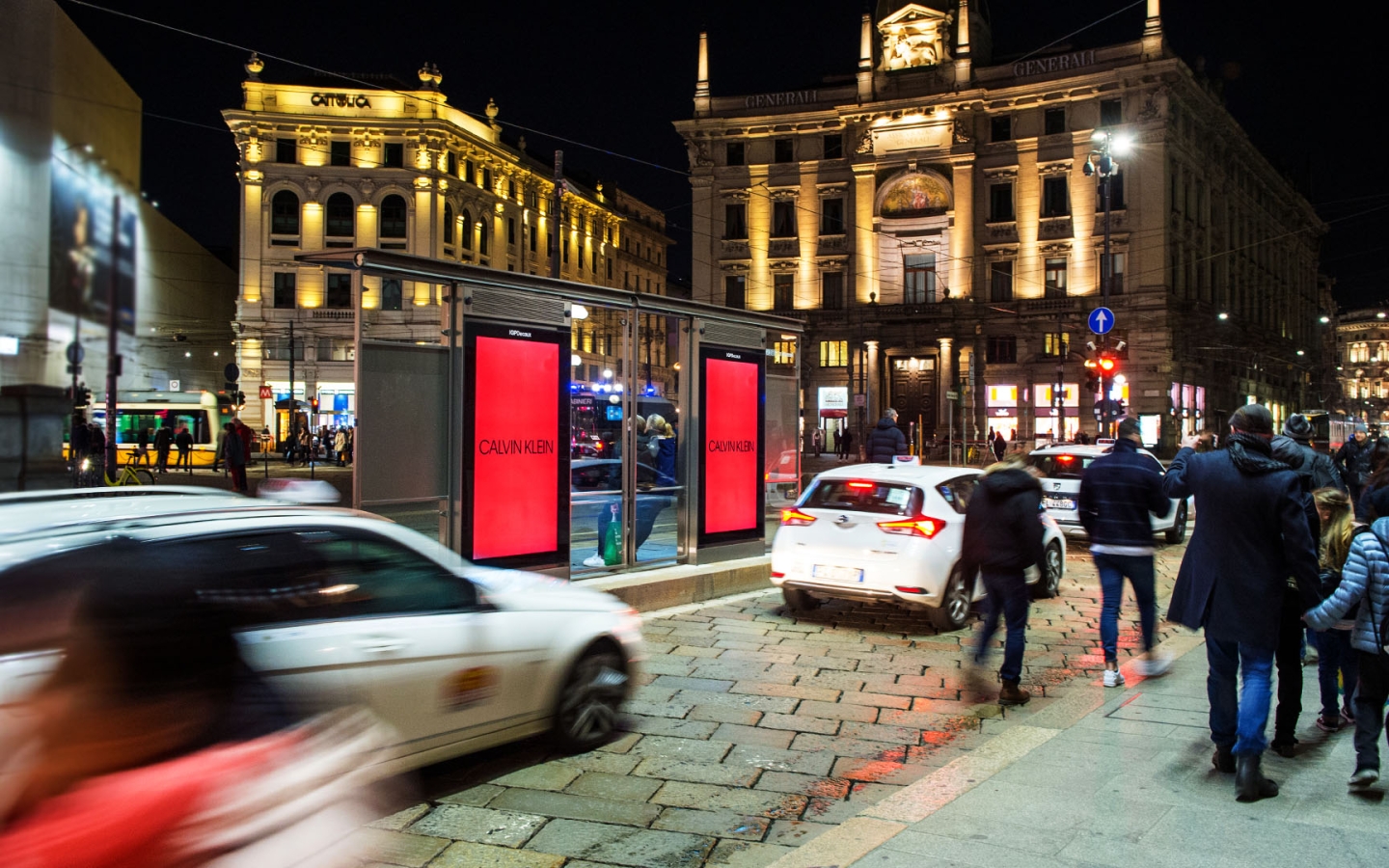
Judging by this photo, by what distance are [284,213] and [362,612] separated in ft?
190

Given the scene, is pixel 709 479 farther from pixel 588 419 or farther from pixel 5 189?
pixel 588 419

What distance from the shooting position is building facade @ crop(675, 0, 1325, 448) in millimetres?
51031

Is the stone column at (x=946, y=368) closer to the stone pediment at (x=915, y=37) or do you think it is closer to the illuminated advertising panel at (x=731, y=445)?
the stone pediment at (x=915, y=37)

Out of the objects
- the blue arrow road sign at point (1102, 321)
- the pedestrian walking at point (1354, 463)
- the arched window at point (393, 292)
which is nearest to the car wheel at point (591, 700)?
the arched window at point (393, 292)

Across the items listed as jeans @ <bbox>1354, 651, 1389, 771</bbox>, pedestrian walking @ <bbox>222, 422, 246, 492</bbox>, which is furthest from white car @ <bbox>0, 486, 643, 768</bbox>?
pedestrian walking @ <bbox>222, 422, 246, 492</bbox>

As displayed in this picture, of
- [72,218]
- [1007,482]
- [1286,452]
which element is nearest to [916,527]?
[1007,482]

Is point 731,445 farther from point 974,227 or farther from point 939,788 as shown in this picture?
point 974,227

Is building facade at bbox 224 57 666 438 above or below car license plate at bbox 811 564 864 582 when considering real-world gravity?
above

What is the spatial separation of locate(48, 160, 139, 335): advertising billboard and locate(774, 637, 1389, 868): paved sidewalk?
320cm

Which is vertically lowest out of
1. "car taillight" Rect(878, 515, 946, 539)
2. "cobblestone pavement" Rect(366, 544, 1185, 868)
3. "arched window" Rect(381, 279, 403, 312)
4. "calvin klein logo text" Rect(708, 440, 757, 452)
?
"cobblestone pavement" Rect(366, 544, 1185, 868)

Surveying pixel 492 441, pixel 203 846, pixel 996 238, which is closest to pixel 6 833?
pixel 203 846

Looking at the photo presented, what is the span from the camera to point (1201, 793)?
498 cm

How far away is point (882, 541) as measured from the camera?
9.29 m

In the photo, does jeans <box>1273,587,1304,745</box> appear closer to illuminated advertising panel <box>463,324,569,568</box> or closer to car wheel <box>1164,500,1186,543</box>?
illuminated advertising panel <box>463,324,569,568</box>
